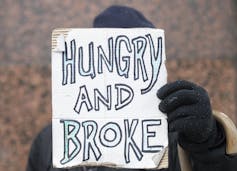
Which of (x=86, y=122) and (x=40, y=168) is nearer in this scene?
(x=86, y=122)

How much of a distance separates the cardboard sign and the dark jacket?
0.53 feet

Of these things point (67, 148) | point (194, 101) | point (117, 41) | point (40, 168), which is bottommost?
point (40, 168)

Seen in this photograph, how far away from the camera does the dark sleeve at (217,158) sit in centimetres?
230

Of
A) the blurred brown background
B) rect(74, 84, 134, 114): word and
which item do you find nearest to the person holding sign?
rect(74, 84, 134, 114): word and

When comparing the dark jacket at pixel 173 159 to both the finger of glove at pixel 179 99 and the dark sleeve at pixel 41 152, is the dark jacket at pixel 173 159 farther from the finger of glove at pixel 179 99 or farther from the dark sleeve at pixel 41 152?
the finger of glove at pixel 179 99

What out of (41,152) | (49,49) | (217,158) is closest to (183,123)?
(217,158)

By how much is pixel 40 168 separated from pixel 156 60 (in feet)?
2.79

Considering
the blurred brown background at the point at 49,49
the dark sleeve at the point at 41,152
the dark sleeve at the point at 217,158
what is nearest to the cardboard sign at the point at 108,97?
the dark sleeve at the point at 217,158

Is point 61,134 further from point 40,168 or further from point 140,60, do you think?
point 40,168

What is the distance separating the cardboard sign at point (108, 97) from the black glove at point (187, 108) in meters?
0.06

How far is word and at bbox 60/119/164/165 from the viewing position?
7.45ft

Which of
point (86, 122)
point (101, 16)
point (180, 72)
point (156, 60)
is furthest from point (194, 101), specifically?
point (180, 72)

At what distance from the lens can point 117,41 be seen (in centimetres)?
229

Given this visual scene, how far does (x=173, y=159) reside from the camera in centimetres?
256
